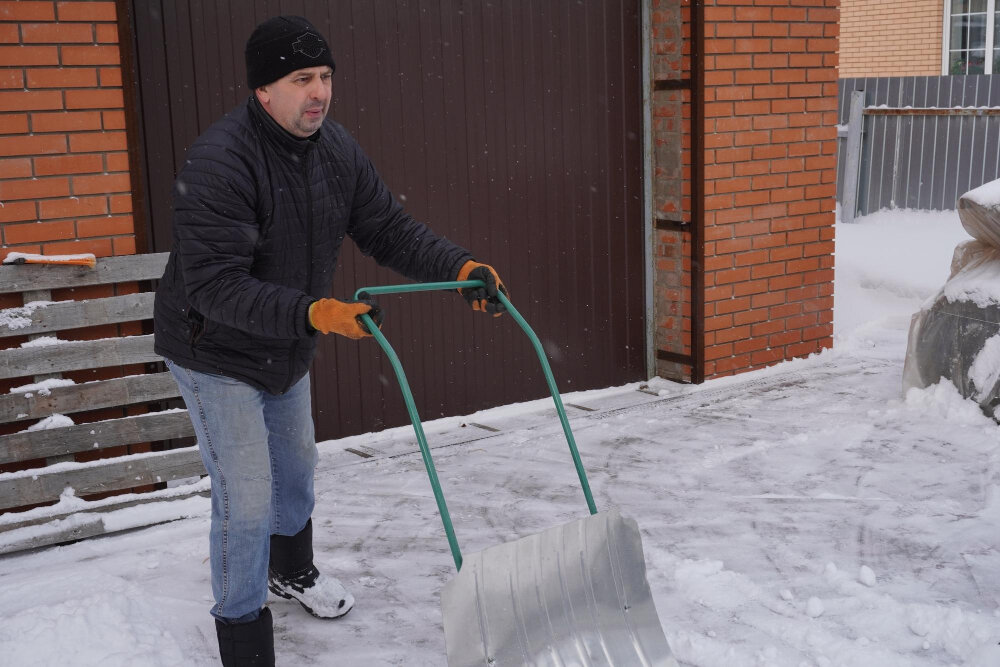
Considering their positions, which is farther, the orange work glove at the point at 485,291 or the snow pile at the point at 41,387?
the snow pile at the point at 41,387

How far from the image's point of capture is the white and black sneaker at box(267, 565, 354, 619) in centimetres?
365

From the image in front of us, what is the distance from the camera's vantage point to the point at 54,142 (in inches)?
172

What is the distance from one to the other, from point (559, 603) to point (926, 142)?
1157cm

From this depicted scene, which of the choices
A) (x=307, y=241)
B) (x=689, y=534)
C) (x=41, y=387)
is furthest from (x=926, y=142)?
(x=307, y=241)

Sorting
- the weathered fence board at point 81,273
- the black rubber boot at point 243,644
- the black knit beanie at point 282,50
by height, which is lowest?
the black rubber boot at point 243,644

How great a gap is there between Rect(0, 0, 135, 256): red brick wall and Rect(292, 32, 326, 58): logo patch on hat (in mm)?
1950

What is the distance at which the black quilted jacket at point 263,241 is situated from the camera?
2.78 m

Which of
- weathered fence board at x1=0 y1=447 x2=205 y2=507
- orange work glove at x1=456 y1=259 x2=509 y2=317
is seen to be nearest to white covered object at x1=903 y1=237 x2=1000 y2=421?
orange work glove at x1=456 y1=259 x2=509 y2=317

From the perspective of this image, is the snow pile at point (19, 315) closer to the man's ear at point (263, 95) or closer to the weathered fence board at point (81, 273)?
the weathered fence board at point (81, 273)

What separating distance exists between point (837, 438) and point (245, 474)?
11.2ft

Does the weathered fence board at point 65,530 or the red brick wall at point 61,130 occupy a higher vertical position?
the red brick wall at point 61,130

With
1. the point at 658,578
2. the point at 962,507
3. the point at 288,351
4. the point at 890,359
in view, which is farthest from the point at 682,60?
the point at 288,351

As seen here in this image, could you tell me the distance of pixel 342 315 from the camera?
2.71 meters

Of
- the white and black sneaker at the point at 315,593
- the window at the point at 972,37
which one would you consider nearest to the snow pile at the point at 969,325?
the white and black sneaker at the point at 315,593
